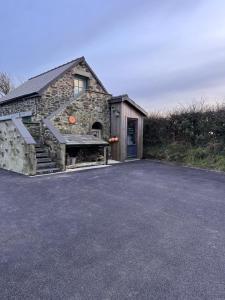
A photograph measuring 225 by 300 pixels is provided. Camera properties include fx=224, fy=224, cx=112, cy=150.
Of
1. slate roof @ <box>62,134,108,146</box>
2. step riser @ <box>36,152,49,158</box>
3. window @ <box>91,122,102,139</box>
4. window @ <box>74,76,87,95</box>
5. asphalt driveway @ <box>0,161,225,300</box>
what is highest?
window @ <box>74,76,87,95</box>

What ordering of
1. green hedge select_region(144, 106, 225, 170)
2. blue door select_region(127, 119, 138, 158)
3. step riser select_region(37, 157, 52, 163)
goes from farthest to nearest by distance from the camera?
1. blue door select_region(127, 119, 138, 158)
2. green hedge select_region(144, 106, 225, 170)
3. step riser select_region(37, 157, 52, 163)

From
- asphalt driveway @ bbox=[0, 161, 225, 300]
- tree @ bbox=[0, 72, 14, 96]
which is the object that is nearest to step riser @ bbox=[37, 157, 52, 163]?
asphalt driveway @ bbox=[0, 161, 225, 300]

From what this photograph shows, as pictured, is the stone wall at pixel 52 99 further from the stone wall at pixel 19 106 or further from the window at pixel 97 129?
the window at pixel 97 129

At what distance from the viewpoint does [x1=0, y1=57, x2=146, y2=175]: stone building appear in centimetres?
949

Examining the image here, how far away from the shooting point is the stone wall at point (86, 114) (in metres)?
10.8

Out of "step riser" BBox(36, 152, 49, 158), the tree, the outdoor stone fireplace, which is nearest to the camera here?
Answer: "step riser" BBox(36, 152, 49, 158)

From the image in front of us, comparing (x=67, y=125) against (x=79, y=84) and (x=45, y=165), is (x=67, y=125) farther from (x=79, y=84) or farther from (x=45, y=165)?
(x=79, y=84)

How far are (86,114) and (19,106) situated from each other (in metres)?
4.07

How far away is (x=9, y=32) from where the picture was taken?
16031mm

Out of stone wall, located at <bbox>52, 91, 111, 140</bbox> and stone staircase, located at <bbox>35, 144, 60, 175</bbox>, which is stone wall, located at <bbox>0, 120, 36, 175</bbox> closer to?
stone staircase, located at <bbox>35, 144, 60, 175</bbox>

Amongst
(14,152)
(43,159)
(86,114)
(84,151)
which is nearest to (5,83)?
(86,114)

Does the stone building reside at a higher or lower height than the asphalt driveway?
higher

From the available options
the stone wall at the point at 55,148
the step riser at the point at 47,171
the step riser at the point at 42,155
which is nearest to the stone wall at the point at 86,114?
the stone wall at the point at 55,148

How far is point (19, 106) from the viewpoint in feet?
41.8
